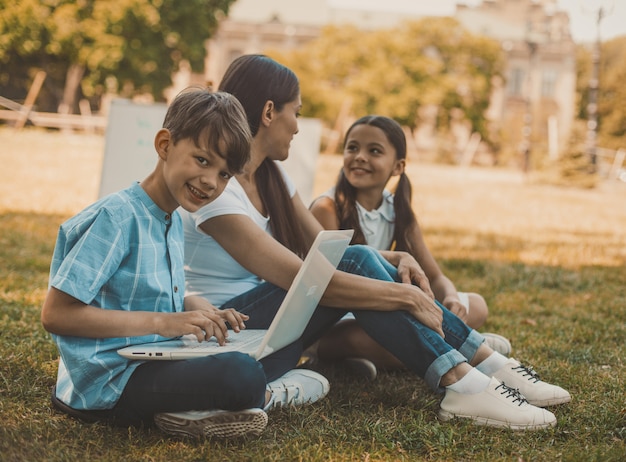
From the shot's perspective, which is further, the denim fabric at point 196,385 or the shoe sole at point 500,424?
the shoe sole at point 500,424

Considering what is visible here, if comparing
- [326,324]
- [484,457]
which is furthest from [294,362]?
[484,457]

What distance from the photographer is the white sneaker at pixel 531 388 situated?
2.63m

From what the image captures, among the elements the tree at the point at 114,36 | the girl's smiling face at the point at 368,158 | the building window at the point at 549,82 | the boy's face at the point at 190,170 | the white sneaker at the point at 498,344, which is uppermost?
the building window at the point at 549,82

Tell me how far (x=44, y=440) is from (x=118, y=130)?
3.89 m

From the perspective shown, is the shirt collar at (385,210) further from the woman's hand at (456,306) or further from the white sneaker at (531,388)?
the white sneaker at (531,388)

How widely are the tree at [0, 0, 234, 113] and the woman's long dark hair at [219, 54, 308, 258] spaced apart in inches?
957

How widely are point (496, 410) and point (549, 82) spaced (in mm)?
48088

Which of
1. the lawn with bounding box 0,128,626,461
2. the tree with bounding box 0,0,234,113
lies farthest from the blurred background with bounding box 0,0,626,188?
the lawn with bounding box 0,128,626,461

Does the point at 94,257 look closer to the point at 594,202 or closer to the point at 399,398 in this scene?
the point at 399,398

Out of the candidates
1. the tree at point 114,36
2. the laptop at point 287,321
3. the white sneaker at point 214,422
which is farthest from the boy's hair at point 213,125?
the tree at point 114,36

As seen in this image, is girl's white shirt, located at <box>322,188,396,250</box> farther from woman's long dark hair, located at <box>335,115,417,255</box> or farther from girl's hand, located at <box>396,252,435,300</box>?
girl's hand, located at <box>396,252,435,300</box>

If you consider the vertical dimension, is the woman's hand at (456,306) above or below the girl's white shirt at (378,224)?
below

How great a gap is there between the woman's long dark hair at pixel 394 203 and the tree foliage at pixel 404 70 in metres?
32.8

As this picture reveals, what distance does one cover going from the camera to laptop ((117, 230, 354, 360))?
2031 mm
